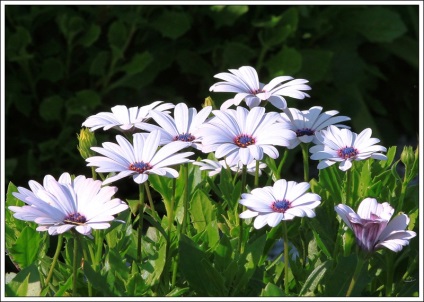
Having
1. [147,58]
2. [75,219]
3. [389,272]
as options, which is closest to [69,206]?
[75,219]

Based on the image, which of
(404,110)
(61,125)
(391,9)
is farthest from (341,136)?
(404,110)

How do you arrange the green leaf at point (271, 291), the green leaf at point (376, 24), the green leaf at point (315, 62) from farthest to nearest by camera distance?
the green leaf at point (376, 24) < the green leaf at point (315, 62) < the green leaf at point (271, 291)

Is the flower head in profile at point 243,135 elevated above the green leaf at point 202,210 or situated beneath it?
elevated above

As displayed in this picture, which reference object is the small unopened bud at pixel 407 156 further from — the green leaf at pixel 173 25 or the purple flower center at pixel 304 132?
the green leaf at pixel 173 25

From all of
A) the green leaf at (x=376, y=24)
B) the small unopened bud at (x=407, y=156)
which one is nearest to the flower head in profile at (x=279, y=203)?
the small unopened bud at (x=407, y=156)

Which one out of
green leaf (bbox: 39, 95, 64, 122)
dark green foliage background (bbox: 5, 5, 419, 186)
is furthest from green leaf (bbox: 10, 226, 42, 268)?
green leaf (bbox: 39, 95, 64, 122)

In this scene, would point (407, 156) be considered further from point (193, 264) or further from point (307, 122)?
point (193, 264)
